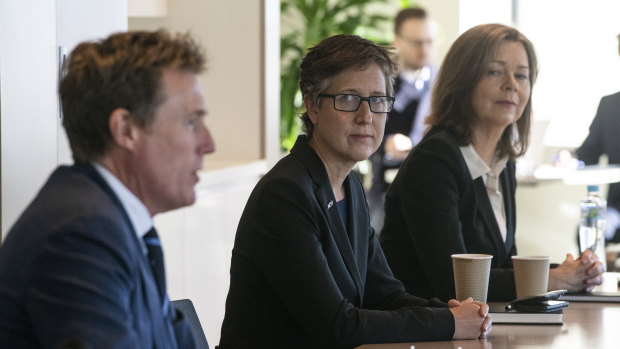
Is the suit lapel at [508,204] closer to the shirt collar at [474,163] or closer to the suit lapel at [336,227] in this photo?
the shirt collar at [474,163]

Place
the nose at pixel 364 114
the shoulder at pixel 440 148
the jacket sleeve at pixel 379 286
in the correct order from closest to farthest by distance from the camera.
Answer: the nose at pixel 364 114 < the jacket sleeve at pixel 379 286 < the shoulder at pixel 440 148

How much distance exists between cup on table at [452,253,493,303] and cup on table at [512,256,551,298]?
17 cm

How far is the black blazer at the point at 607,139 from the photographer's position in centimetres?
458

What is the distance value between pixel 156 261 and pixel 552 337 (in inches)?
35.3

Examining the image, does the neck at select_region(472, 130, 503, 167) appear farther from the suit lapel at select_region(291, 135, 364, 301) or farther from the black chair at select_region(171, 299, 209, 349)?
the black chair at select_region(171, 299, 209, 349)

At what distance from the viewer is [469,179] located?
2.59 m

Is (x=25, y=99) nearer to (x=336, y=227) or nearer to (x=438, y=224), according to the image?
(x=336, y=227)

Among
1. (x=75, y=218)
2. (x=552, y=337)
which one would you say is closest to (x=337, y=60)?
(x=552, y=337)

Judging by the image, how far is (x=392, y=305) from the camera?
7.45 feet

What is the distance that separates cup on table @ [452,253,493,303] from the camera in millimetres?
2092

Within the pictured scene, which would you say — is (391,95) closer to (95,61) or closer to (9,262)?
(95,61)

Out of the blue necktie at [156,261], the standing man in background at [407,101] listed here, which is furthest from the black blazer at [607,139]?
the blue necktie at [156,261]

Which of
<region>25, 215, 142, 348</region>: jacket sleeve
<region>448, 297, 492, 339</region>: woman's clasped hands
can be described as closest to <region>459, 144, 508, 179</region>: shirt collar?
<region>448, 297, 492, 339</region>: woman's clasped hands

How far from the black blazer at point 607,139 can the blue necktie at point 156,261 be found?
3503 mm
